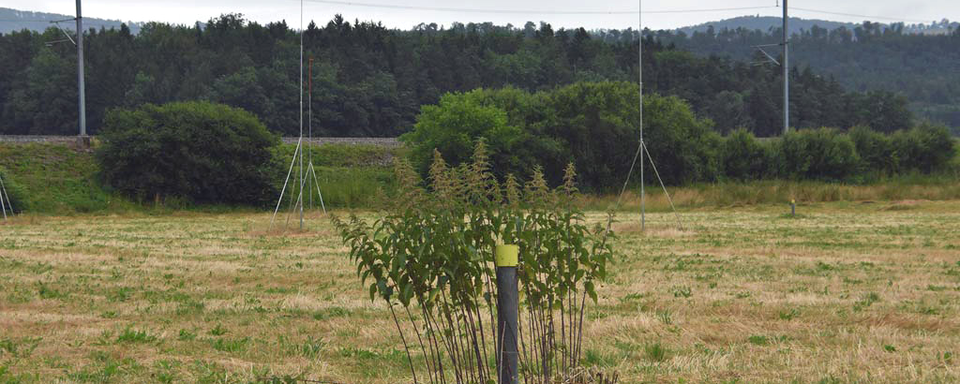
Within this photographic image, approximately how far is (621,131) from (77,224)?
105 ft

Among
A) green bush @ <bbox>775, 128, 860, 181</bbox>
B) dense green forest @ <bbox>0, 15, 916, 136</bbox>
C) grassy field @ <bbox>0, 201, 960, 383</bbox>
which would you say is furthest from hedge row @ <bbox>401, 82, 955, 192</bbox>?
grassy field @ <bbox>0, 201, 960, 383</bbox>

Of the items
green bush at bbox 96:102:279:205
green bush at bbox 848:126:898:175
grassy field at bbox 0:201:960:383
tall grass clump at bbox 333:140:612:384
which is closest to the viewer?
tall grass clump at bbox 333:140:612:384

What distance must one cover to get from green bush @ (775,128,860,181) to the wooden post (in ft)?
187

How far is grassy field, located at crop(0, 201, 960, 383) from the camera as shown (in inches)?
336

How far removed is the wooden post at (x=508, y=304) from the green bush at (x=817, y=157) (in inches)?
2246

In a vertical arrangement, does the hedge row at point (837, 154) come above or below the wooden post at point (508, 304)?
above

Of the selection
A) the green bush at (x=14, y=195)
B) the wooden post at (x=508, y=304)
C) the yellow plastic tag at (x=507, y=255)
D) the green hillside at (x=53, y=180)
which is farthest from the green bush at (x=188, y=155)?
the yellow plastic tag at (x=507, y=255)

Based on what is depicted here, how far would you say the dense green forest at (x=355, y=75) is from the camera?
79.1m

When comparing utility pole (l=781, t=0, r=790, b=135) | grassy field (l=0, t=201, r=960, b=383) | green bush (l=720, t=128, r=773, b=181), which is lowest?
grassy field (l=0, t=201, r=960, b=383)

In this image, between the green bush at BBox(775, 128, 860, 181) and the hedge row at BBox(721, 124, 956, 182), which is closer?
the green bush at BBox(775, 128, 860, 181)

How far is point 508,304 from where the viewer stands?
6.22 meters

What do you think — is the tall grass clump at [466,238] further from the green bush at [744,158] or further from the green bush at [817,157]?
the green bush at [744,158]

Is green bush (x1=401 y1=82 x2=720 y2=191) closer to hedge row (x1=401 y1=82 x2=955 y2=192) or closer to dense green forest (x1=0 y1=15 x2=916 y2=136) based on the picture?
hedge row (x1=401 y1=82 x2=955 y2=192)

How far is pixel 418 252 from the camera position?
5.94 metres
